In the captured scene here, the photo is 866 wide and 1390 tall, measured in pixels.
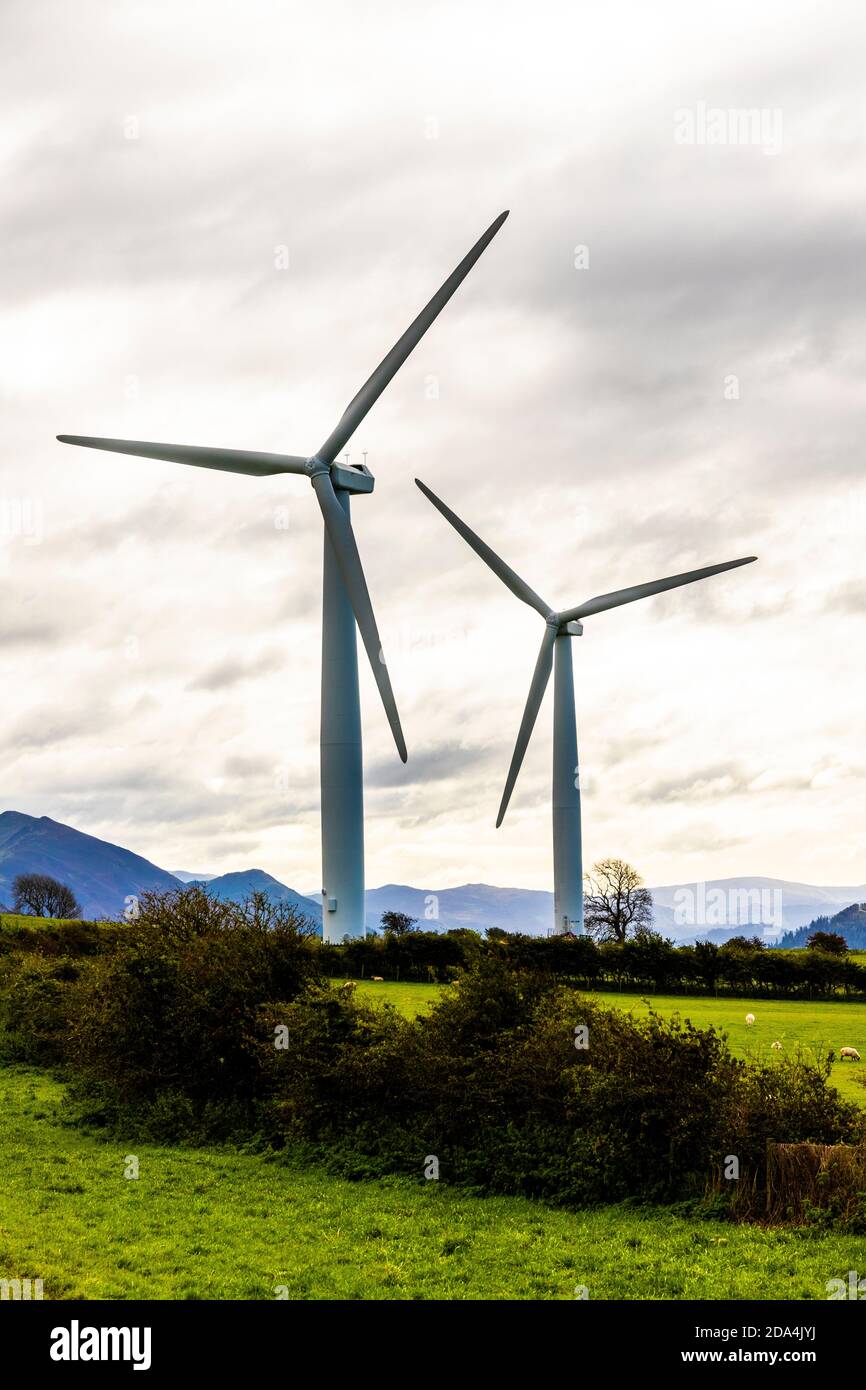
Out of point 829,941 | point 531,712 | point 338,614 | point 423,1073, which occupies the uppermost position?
point 338,614

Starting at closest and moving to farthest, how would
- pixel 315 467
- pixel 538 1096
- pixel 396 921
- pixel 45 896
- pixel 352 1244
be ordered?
1. pixel 352 1244
2. pixel 538 1096
3. pixel 315 467
4. pixel 396 921
5. pixel 45 896

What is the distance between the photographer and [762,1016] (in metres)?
42.3

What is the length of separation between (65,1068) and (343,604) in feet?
87.3

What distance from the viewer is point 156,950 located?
2650cm

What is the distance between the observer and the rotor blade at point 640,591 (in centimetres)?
6397

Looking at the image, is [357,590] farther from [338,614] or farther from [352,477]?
[352,477]

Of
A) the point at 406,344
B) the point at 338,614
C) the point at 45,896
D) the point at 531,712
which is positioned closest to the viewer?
the point at 406,344

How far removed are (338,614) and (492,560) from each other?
13.7m

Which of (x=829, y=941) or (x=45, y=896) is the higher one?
(x=45, y=896)

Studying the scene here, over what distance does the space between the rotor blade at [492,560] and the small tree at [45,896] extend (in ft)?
304

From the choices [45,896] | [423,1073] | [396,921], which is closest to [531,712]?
[396,921]
